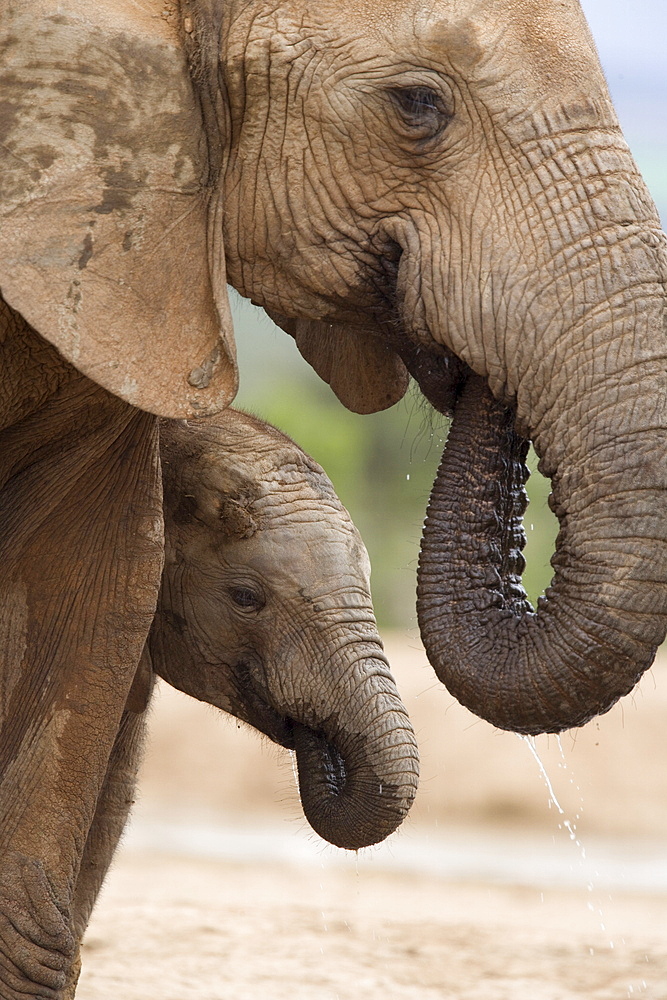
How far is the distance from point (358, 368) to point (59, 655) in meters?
0.92

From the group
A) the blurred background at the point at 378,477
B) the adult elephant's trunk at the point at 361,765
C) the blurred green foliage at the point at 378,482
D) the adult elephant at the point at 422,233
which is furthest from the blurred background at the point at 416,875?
the blurred green foliage at the point at 378,482

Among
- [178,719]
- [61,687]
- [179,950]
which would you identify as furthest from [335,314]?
[178,719]

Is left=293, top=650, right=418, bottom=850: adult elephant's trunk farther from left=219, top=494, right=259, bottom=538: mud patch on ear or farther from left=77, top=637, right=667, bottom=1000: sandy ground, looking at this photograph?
left=77, top=637, right=667, bottom=1000: sandy ground

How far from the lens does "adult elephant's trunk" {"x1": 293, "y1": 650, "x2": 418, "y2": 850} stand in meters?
4.21

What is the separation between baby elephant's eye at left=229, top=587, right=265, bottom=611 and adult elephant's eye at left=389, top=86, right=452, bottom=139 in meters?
1.97

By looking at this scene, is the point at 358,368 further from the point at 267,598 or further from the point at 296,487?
the point at 267,598

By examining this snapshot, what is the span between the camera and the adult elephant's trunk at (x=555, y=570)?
8.75ft

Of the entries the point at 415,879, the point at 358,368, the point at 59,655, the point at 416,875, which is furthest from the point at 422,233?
the point at 416,875

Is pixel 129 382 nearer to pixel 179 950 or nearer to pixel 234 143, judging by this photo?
pixel 234 143

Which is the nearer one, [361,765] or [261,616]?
[361,765]

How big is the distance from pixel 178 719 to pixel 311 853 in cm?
196

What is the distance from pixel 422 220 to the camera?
288cm

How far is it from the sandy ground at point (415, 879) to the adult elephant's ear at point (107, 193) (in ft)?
8.25

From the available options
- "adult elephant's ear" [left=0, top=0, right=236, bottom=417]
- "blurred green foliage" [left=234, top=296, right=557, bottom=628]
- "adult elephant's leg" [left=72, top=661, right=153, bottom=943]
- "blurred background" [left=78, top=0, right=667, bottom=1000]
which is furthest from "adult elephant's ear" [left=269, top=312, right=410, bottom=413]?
"blurred green foliage" [left=234, top=296, right=557, bottom=628]
